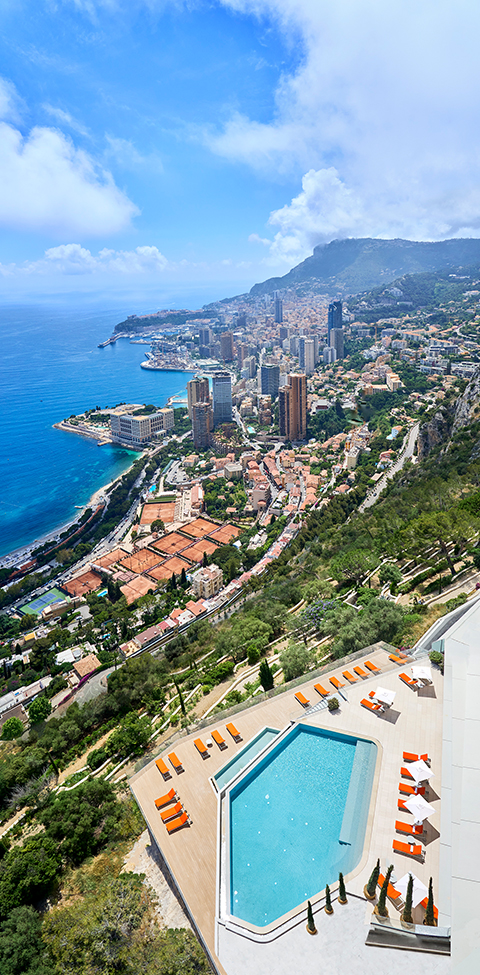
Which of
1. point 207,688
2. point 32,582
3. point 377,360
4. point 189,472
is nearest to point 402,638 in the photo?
point 207,688

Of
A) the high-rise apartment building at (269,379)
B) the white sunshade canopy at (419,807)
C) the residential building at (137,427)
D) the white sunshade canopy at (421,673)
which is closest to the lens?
the white sunshade canopy at (419,807)

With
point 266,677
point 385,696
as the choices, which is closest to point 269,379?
point 266,677

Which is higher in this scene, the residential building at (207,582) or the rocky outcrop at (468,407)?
the rocky outcrop at (468,407)

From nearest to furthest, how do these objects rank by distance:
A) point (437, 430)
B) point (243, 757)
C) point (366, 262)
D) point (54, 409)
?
point (243, 757)
point (437, 430)
point (54, 409)
point (366, 262)

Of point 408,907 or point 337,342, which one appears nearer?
point 408,907

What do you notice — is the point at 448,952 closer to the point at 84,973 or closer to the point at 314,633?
the point at 84,973

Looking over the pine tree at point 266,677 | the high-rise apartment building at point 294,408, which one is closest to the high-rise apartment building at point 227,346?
the high-rise apartment building at point 294,408

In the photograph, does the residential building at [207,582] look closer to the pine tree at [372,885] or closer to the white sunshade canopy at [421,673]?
the white sunshade canopy at [421,673]

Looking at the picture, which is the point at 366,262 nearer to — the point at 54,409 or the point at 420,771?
the point at 54,409

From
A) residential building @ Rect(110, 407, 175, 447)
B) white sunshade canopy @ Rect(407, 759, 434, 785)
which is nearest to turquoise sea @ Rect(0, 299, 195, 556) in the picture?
residential building @ Rect(110, 407, 175, 447)
